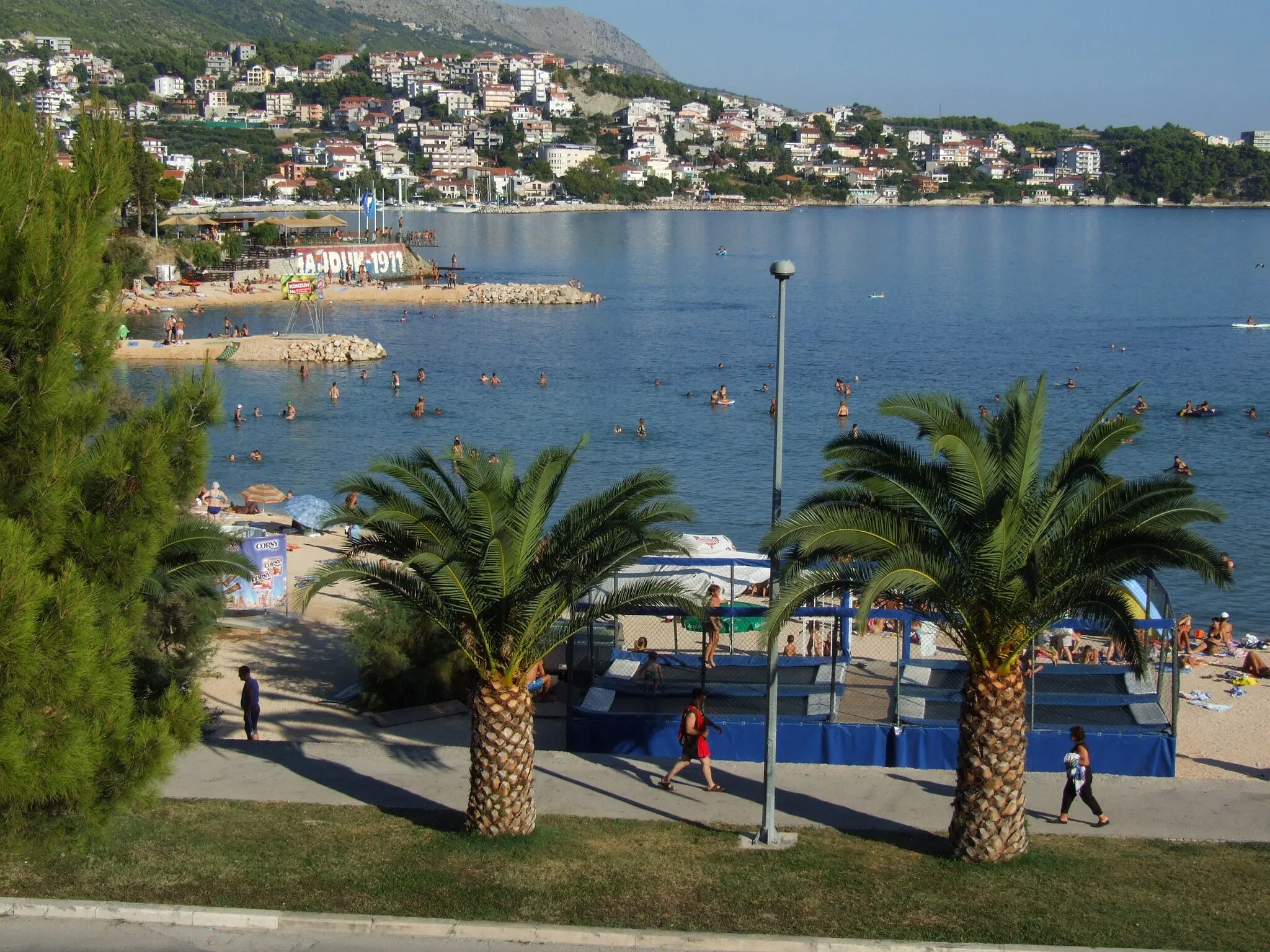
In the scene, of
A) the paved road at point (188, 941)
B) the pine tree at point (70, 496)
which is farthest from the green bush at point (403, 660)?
the paved road at point (188, 941)

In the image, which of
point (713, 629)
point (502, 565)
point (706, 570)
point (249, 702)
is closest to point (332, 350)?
point (706, 570)

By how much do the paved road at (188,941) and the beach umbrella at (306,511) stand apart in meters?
15.1

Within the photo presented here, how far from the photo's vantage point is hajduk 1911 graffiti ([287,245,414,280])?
73.5 meters

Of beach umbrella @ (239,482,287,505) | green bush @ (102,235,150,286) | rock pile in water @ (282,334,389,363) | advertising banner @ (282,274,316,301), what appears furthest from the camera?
advertising banner @ (282,274,316,301)

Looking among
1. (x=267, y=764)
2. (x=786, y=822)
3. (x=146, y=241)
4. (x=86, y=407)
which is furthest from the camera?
(x=146, y=241)

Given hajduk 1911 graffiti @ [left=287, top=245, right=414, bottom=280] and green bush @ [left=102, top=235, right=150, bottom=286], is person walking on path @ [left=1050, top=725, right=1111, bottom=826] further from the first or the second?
hajduk 1911 graffiti @ [left=287, top=245, right=414, bottom=280]

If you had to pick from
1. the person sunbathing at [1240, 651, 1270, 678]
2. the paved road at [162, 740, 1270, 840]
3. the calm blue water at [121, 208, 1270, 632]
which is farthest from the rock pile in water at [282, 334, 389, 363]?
the paved road at [162, 740, 1270, 840]

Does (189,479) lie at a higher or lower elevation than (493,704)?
higher

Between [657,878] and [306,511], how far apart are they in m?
15.6

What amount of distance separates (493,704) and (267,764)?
3085 mm

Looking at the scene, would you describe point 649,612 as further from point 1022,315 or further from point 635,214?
point 635,214

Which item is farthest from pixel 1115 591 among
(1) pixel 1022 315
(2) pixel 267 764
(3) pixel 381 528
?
(1) pixel 1022 315

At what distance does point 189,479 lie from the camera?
381 inches

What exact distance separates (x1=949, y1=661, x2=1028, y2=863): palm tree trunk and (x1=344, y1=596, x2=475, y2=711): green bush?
20.0ft
